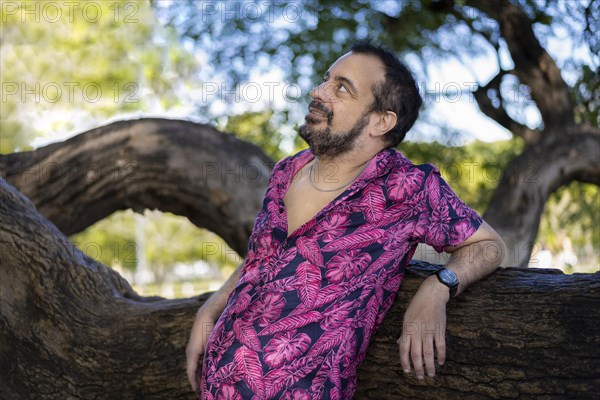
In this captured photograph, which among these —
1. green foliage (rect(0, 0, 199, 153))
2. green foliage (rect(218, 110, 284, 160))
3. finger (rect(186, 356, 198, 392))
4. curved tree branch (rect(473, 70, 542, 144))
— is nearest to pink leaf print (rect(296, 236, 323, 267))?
finger (rect(186, 356, 198, 392))

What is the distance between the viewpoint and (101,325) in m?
3.52

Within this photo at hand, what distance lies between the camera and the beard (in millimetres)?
2768

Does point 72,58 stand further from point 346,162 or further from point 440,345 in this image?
point 440,345

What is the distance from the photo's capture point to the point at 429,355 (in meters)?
2.57

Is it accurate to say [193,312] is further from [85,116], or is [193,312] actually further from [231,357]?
[85,116]

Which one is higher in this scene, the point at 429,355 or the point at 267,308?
the point at 267,308

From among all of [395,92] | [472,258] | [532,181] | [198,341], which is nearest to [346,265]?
[472,258]

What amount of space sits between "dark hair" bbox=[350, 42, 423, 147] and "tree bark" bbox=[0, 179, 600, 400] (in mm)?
551

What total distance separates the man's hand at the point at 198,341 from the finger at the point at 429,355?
35.7 inches

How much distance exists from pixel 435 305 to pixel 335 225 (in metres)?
0.44

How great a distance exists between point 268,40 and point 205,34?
0.69 m

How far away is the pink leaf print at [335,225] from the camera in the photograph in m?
2.66

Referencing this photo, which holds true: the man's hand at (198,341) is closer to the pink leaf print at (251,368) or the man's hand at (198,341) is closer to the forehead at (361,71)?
the pink leaf print at (251,368)

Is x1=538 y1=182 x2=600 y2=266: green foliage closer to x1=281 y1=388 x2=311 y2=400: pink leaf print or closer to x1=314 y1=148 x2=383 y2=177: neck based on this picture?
x1=314 y1=148 x2=383 y2=177: neck
